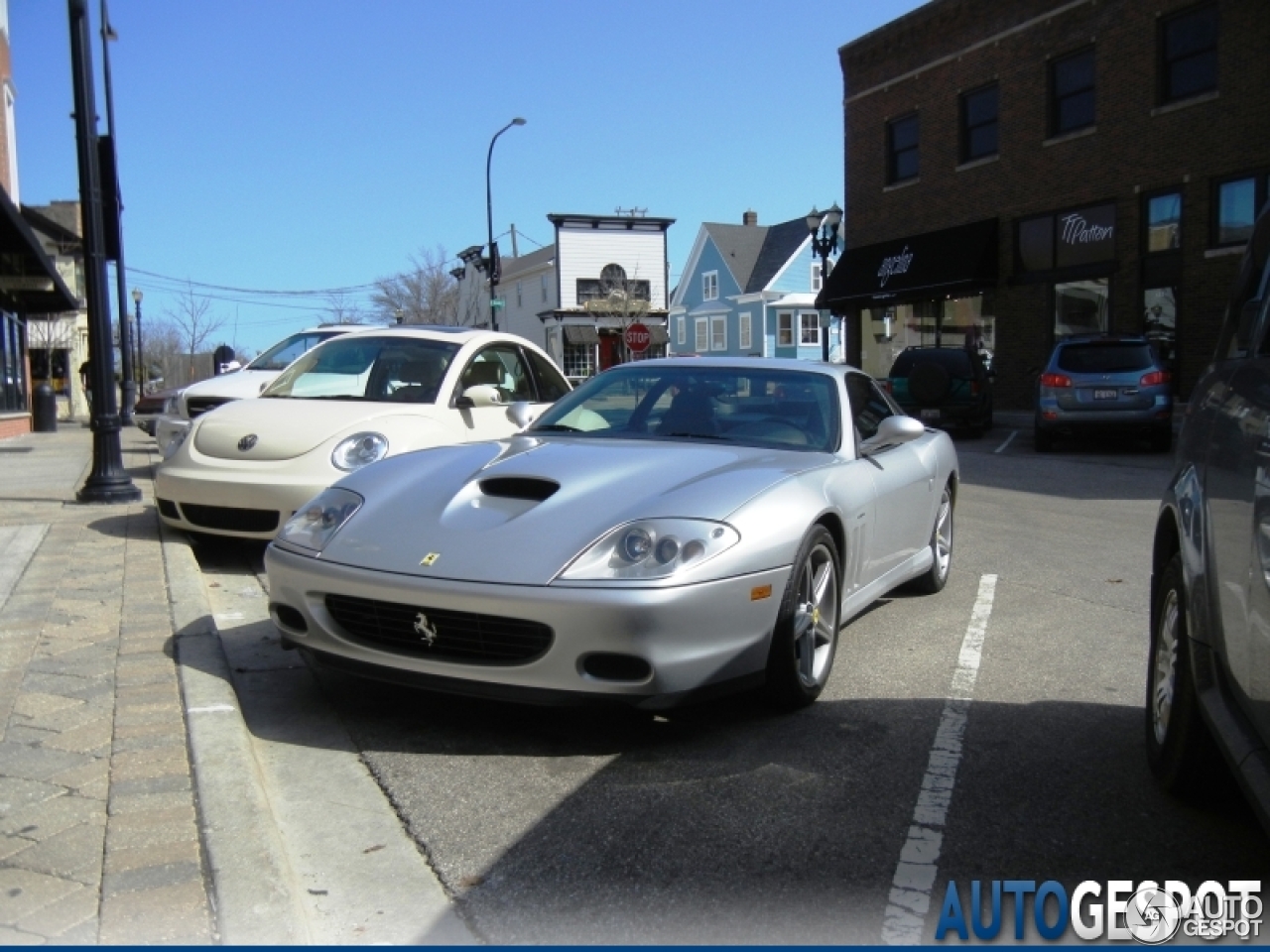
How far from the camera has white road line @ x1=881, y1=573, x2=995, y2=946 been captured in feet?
9.42

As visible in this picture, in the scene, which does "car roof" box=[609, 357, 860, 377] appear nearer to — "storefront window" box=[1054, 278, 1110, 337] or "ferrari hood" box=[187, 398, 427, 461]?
"ferrari hood" box=[187, 398, 427, 461]

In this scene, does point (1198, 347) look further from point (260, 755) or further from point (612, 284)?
point (612, 284)

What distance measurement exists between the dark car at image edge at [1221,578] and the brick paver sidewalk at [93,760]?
93.2 inches

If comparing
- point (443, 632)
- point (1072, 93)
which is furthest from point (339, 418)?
point (1072, 93)

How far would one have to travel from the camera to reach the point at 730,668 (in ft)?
13.2

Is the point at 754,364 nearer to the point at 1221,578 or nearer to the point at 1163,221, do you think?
the point at 1221,578

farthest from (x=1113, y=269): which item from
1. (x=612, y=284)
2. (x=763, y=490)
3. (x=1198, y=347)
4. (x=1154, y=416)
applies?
(x=612, y=284)

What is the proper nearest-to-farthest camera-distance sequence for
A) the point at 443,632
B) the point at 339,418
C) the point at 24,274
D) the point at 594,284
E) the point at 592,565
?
the point at 592,565 < the point at 443,632 < the point at 339,418 < the point at 24,274 < the point at 594,284

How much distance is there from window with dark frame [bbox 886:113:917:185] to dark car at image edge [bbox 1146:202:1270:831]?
24.9 meters

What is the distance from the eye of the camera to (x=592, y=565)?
392 centimetres

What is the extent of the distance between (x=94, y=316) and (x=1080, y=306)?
18.6 meters

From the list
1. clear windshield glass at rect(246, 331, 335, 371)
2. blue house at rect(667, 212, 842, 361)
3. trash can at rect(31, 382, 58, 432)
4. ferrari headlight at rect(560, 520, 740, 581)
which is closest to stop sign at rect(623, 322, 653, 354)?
trash can at rect(31, 382, 58, 432)

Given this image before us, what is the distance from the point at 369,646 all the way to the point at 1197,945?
267 centimetres

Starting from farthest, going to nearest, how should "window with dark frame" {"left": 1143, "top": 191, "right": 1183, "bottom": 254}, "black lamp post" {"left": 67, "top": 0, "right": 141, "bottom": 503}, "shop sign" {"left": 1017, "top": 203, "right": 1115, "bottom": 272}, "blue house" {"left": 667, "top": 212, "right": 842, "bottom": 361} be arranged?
"blue house" {"left": 667, "top": 212, "right": 842, "bottom": 361} → "shop sign" {"left": 1017, "top": 203, "right": 1115, "bottom": 272} → "window with dark frame" {"left": 1143, "top": 191, "right": 1183, "bottom": 254} → "black lamp post" {"left": 67, "top": 0, "right": 141, "bottom": 503}
